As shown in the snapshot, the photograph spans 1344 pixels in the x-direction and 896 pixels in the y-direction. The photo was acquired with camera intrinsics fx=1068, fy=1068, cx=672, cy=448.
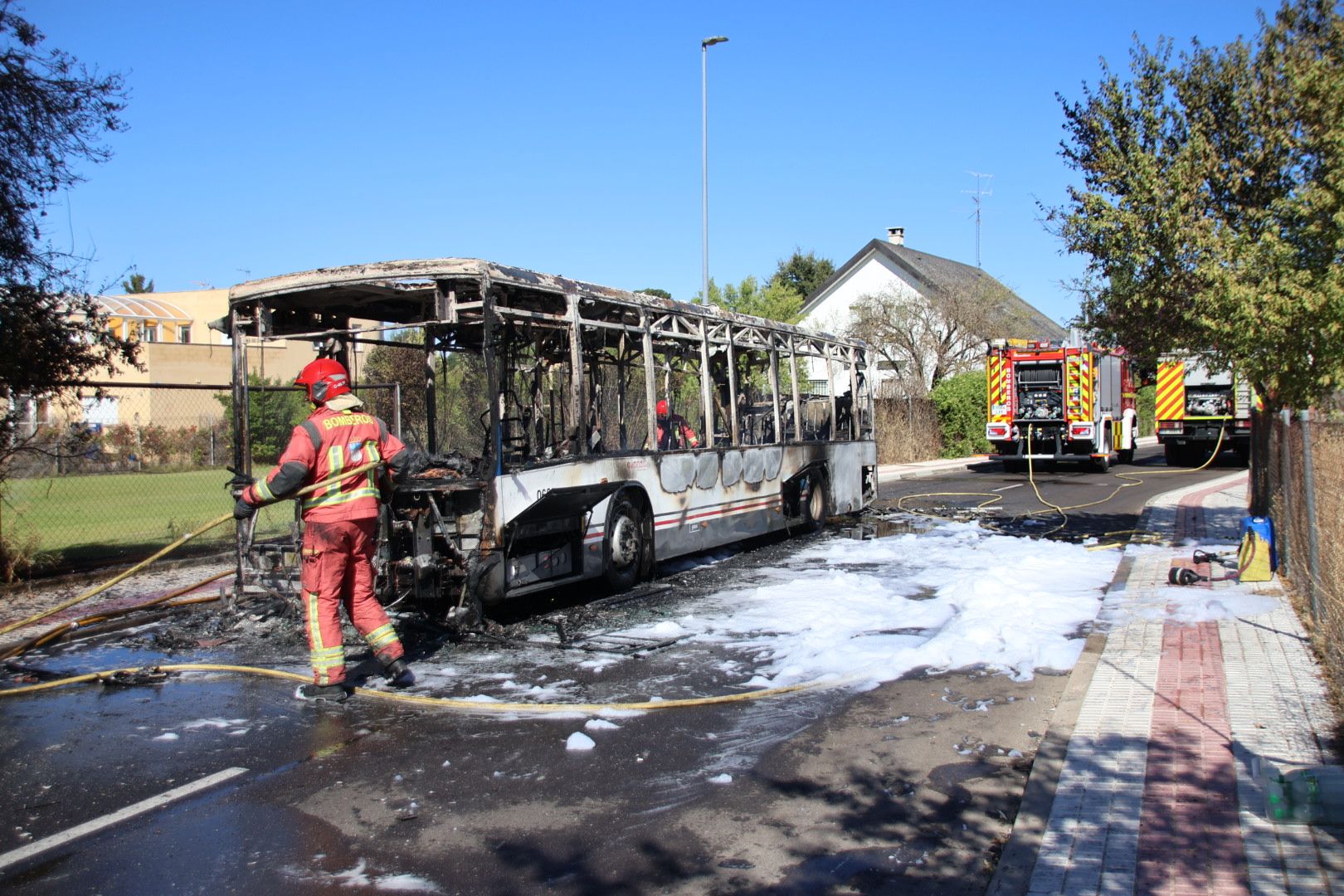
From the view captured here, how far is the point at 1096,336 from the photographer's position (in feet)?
36.2

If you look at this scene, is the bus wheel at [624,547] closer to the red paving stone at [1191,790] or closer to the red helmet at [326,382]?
the red helmet at [326,382]

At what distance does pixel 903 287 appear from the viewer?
4444 centimetres

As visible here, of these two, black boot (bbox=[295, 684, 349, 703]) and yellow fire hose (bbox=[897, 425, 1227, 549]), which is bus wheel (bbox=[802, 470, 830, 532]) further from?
black boot (bbox=[295, 684, 349, 703])

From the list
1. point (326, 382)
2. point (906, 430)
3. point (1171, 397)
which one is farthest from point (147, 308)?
point (326, 382)

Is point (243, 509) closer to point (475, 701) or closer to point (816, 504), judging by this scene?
point (475, 701)

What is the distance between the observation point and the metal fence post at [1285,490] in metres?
8.65

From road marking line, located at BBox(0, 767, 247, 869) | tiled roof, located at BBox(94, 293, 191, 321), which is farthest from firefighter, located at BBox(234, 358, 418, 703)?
tiled roof, located at BBox(94, 293, 191, 321)

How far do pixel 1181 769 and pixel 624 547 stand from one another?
5.92 m

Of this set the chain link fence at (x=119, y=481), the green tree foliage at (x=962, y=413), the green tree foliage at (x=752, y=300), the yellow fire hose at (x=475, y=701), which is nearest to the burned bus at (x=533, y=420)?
the chain link fence at (x=119, y=481)

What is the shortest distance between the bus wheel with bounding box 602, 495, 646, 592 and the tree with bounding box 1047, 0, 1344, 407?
496cm

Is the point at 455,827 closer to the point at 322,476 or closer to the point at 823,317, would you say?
the point at 322,476

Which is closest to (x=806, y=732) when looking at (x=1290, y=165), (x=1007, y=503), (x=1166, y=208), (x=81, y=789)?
(x=81, y=789)

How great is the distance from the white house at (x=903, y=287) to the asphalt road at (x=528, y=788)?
3428 centimetres

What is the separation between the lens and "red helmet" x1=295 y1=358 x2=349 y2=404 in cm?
691
